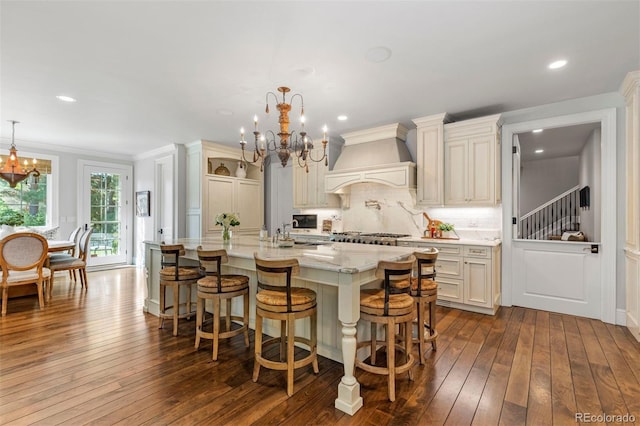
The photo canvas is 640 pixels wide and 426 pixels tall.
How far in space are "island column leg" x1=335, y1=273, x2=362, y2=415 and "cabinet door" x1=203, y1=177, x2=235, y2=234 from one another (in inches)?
180

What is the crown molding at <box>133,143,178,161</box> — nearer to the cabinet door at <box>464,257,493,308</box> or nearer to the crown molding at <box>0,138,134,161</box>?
the crown molding at <box>0,138,134,161</box>

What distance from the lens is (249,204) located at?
22.1 ft

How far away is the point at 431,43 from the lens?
2.50 meters

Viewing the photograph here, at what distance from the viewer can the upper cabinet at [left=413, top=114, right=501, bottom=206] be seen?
3.99 m

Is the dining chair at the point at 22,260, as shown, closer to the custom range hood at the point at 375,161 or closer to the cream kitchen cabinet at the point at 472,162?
the custom range hood at the point at 375,161

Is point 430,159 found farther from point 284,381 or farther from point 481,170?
point 284,381

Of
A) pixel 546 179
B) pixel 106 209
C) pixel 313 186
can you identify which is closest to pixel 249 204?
pixel 313 186

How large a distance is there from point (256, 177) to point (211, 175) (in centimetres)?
124

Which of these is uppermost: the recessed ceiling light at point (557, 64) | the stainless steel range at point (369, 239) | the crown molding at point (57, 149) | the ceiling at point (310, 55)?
the recessed ceiling light at point (557, 64)

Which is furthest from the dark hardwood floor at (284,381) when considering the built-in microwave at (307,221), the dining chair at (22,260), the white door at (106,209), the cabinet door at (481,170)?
the white door at (106,209)

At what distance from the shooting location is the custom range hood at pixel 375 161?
4.57 metres

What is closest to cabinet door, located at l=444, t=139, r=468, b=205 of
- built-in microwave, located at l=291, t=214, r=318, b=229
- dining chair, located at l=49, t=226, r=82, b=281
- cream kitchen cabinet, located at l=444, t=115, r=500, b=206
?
cream kitchen cabinet, located at l=444, t=115, r=500, b=206

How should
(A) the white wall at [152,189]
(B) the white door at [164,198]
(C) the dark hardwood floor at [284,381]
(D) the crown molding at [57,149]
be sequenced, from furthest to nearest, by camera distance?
1. (B) the white door at [164,198]
2. (A) the white wall at [152,189]
3. (D) the crown molding at [57,149]
4. (C) the dark hardwood floor at [284,381]

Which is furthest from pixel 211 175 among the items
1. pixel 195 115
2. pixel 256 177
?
pixel 195 115
